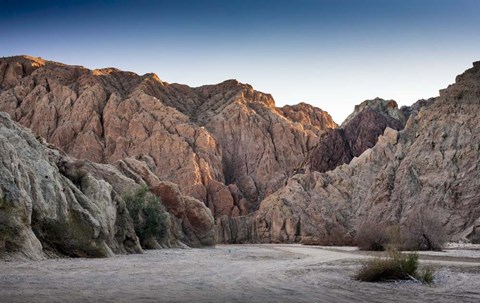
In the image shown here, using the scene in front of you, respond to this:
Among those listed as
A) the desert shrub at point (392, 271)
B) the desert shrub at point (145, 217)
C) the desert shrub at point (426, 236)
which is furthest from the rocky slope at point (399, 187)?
the desert shrub at point (392, 271)

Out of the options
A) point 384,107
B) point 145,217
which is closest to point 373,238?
point 145,217

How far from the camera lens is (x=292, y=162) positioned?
125562 mm

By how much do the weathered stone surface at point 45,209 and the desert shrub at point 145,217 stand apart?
30.5 feet

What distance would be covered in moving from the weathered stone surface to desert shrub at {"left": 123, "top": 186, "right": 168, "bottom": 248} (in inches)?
366

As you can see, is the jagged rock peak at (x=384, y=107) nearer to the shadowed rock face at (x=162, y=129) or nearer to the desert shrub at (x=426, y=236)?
the shadowed rock face at (x=162, y=129)

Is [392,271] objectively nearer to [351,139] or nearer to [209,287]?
[209,287]

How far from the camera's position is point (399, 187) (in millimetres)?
68125

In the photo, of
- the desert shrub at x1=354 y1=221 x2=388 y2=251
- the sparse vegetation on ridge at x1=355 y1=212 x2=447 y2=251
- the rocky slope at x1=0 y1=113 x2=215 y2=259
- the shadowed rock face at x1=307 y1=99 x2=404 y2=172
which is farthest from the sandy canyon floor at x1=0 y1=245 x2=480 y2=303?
the shadowed rock face at x1=307 y1=99 x2=404 y2=172

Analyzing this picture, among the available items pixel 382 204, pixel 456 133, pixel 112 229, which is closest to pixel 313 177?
pixel 382 204

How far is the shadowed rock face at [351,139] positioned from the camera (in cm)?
10644

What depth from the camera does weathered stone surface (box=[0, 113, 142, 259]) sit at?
2053 cm

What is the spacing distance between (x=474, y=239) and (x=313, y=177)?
1557 inches

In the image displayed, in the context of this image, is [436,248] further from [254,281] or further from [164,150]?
[164,150]

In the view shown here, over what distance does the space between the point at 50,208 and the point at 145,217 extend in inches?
776
